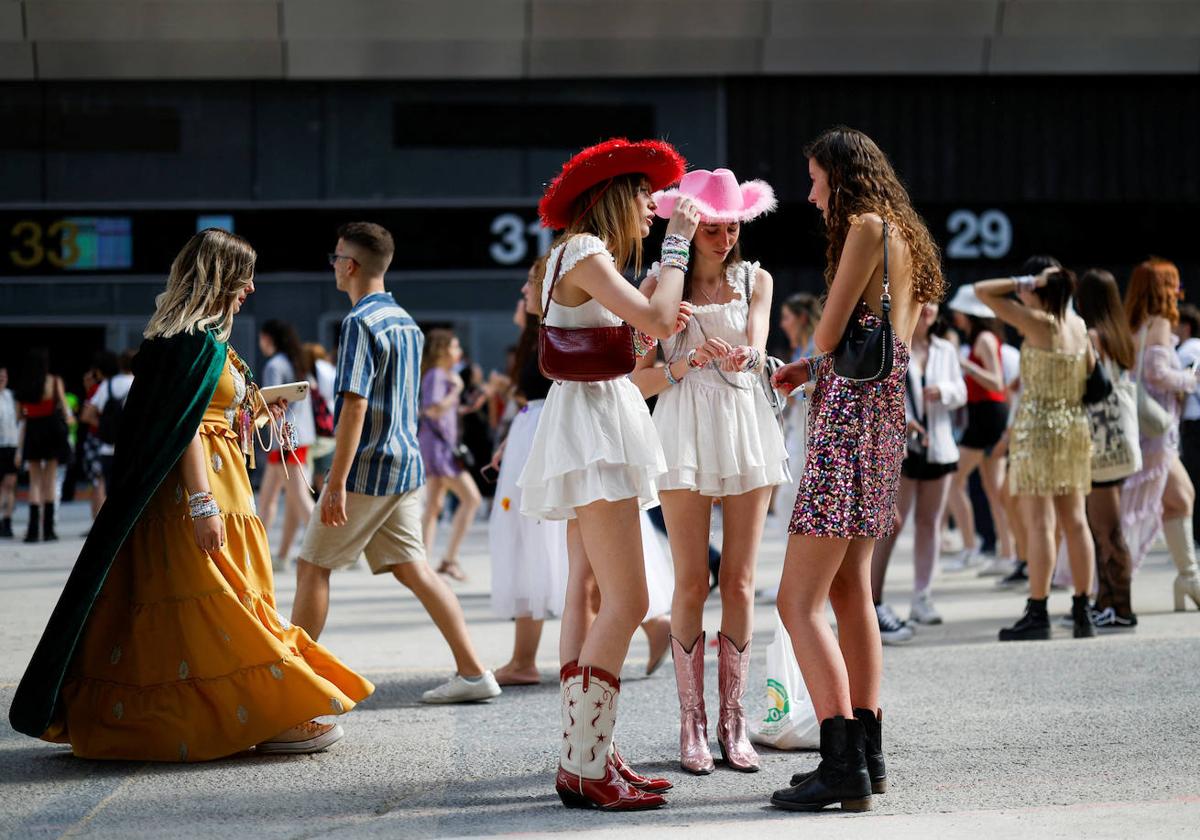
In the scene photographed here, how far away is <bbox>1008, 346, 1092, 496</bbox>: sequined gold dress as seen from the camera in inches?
318

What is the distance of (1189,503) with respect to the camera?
30.0 ft

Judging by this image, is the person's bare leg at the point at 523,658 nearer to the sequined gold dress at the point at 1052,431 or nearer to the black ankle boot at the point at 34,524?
the sequined gold dress at the point at 1052,431

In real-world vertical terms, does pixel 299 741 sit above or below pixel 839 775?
below

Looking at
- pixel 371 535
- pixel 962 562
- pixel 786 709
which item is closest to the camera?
pixel 786 709

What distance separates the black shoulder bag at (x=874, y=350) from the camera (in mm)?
4512

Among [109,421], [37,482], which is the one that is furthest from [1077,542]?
[37,482]

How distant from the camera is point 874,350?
14.8 feet

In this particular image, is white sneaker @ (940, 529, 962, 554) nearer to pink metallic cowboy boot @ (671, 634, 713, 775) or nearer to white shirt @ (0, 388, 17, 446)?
pink metallic cowboy boot @ (671, 634, 713, 775)

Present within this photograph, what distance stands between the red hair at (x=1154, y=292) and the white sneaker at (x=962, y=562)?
3565mm

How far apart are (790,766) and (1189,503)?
4932mm

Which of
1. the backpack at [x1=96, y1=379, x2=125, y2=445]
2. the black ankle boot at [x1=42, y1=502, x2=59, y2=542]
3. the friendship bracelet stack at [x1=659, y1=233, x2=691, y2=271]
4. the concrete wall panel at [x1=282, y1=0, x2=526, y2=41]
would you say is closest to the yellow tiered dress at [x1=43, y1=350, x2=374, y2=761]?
the friendship bracelet stack at [x1=659, y1=233, x2=691, y2=271]

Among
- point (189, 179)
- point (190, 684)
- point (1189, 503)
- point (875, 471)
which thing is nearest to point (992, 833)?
point (875, 471)

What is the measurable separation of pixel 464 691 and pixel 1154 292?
5011mm

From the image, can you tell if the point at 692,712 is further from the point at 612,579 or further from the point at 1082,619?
the point at 1082,619
